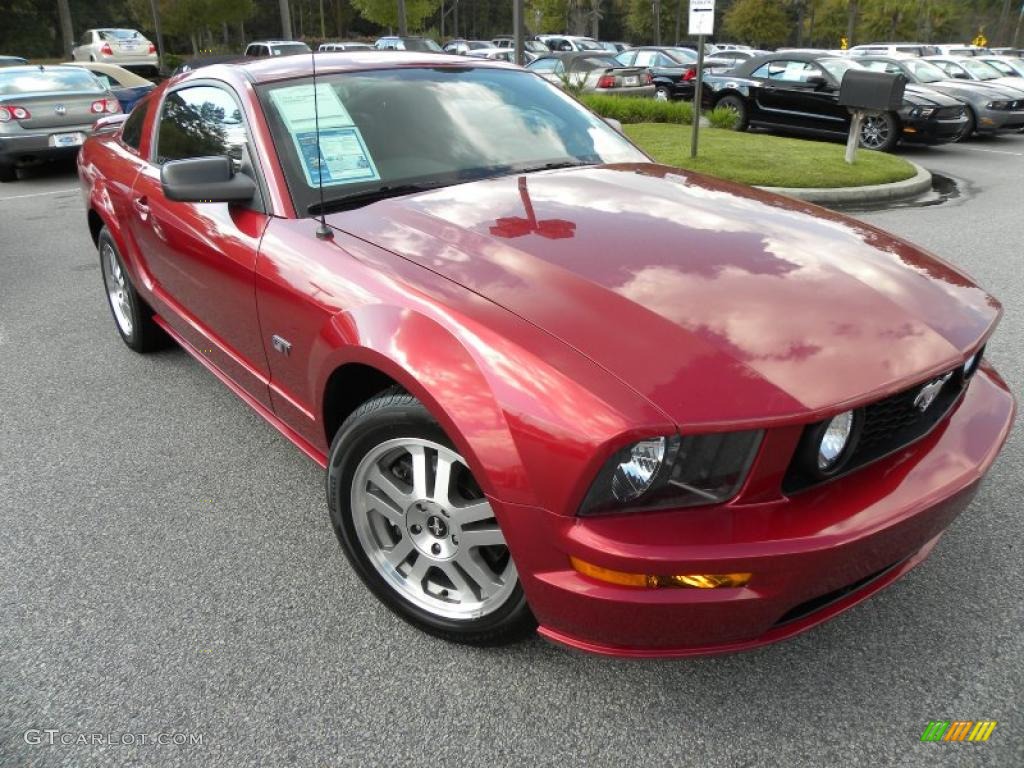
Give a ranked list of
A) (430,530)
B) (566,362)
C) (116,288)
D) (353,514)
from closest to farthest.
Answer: (566,362) → (430,530) → (353,514) → (116,288)

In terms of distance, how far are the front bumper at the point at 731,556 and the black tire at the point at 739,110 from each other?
12781 millimetres

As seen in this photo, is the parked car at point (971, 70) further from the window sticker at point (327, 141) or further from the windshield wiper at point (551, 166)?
the window sticker at point (327, 141)

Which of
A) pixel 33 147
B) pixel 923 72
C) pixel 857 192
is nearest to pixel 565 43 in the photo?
pixel 923 72

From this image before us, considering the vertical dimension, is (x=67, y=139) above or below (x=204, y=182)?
below

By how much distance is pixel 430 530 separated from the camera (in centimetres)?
213

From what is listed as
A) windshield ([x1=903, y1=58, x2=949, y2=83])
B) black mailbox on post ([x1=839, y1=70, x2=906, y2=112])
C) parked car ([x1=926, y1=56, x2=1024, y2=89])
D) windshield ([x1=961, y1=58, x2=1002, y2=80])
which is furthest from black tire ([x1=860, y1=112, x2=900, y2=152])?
windshield ([x1=961, y1=58, x2=1002, y2=80])

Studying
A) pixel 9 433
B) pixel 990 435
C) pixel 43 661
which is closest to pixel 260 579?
pixel 43 661

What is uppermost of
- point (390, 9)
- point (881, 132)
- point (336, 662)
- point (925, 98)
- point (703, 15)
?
point (390, 9)

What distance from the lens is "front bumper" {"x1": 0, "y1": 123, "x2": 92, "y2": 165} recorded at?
32.6 ft

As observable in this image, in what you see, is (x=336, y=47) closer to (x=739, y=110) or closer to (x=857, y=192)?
(x=739, y=110)

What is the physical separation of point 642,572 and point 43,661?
172 cm

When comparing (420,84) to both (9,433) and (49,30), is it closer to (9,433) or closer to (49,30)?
(9,433)

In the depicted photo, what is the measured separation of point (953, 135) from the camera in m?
11.6

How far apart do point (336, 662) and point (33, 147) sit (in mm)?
10534
